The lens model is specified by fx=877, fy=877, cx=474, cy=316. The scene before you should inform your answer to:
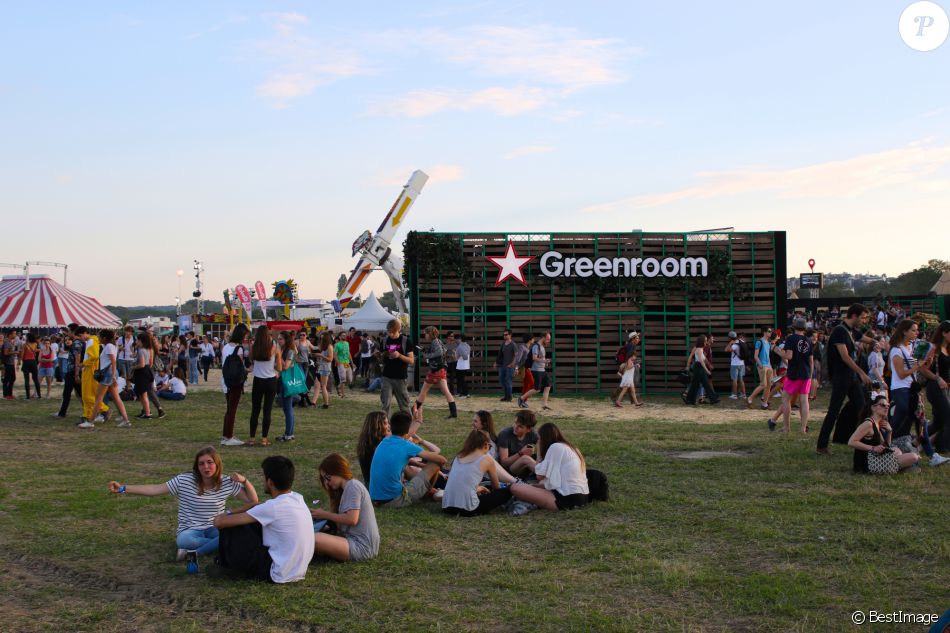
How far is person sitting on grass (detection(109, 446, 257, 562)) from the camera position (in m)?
6.36

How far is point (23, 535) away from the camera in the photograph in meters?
7.20

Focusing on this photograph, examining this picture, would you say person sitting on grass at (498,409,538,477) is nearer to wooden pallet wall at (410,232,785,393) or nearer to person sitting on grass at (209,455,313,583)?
person sitting on grass at (209,455,313,583)

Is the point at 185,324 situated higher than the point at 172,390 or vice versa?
the point at 185,324

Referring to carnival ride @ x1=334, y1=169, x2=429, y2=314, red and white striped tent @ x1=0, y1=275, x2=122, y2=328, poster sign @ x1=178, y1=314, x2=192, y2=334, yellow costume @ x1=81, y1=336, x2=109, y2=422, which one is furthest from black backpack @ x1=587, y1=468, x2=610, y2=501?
poster sign @ x1=178, y1=314, x2=192, y2=334

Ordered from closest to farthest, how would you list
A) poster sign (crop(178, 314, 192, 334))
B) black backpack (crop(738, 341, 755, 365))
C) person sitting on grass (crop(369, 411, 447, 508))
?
person sitting on grass (crop(369, 411, 447, 508)) → black backpack (crop(738, 341, 755, 365)) → poster sign (crop(178, 314, 192, 334))

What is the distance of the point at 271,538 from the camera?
19.3ft

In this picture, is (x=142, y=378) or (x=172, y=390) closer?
(x=142, y=378)

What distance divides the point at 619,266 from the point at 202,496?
58.8 ft

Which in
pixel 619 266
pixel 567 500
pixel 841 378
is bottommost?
pixel 567 500

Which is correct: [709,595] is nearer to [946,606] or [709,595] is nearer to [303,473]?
[946,606]

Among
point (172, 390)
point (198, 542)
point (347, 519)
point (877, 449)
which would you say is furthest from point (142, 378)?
point (877, 449)

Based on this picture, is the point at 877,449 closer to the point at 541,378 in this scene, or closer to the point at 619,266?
the point at 541,378

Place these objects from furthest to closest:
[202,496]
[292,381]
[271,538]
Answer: [292,381]
[202,496]
[271,538]

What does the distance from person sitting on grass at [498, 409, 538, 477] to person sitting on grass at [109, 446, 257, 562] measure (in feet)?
10.5
